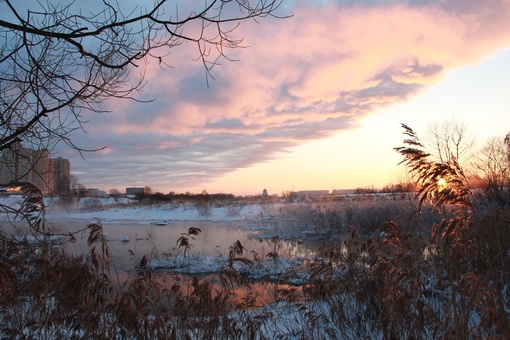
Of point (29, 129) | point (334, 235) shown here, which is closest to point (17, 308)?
point (29, 129)

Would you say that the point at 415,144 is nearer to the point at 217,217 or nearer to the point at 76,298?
the point at 76,298

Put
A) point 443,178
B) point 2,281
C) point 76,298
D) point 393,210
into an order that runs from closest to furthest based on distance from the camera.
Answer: point 2,281 < point 443,178 < point 76,298 < point 393,210

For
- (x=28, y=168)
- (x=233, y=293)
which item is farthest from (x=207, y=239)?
(x=28, y=168)

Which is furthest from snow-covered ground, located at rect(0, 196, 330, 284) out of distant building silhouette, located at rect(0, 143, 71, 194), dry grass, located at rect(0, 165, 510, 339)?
dry grass, located at rect(0, 165, 510, 339)

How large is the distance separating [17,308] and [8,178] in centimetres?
268

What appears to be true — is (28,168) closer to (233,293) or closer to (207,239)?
(233,293)

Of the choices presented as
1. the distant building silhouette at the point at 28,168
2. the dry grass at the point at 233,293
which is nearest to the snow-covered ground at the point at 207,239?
the distant building silhouette at the point at 28,168

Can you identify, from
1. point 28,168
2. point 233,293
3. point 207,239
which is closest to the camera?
point 28,168

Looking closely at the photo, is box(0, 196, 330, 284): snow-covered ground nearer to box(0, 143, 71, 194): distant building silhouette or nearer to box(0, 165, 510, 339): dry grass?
box(0, 143, 71, 194): distant building silhouette

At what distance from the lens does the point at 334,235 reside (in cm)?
2134

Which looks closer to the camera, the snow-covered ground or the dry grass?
the dry grass

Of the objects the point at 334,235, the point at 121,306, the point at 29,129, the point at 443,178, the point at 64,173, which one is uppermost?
the point at 29,129

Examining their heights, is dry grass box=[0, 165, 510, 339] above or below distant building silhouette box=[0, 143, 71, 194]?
below

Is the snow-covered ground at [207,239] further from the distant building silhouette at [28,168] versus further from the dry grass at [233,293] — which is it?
the dry grass at [233,293]
